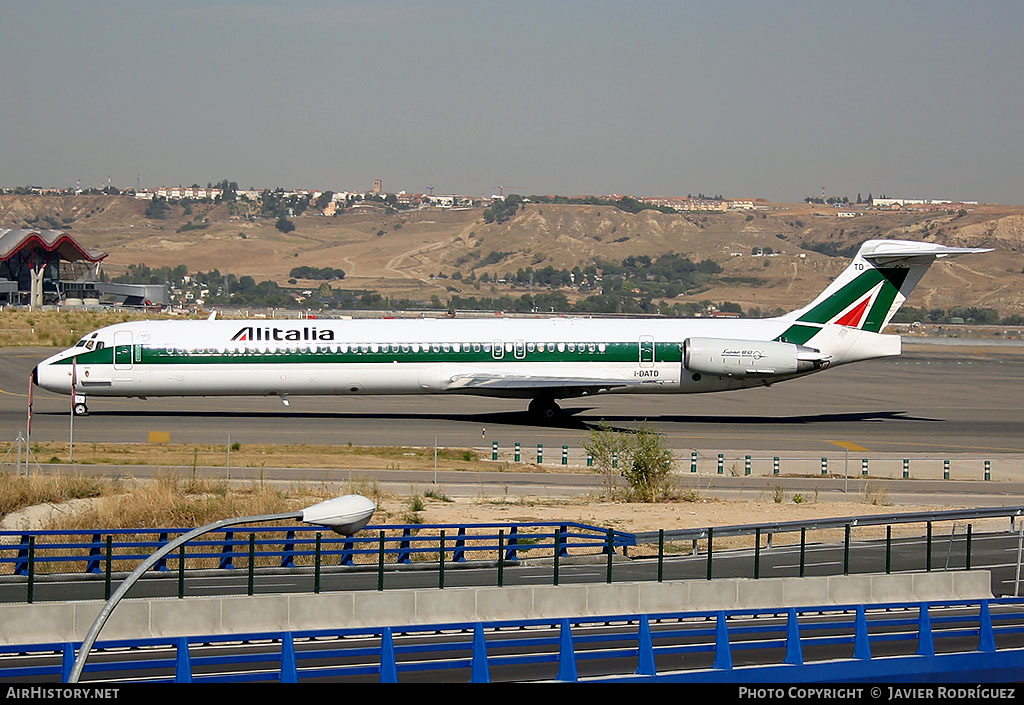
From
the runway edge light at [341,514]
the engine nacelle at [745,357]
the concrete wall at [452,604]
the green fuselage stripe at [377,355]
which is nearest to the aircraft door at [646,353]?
the green fuselage stripe at [377,355]

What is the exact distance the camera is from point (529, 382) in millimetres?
44844

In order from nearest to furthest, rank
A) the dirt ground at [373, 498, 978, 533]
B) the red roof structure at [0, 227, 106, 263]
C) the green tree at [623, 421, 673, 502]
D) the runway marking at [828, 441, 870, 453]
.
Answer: the dirt ground at [373, 498, 978, 533] → the green tree at [623, 421, 673, 502] → the runway marking at [828, 441, 870, 453] → the red roof structure at [0, 227, 106, 263]

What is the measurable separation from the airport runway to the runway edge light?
30.4 metres

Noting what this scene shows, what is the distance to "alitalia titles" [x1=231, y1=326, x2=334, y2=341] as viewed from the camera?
4384 centimetres

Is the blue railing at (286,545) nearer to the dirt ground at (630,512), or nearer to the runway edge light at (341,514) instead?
the dirt ground at (630,512)

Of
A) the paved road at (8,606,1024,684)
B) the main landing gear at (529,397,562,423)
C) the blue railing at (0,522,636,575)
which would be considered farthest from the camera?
the main landing gear at (529,397,562,423)

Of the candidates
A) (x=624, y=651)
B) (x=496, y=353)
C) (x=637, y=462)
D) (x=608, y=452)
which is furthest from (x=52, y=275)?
(x=624, y=651)

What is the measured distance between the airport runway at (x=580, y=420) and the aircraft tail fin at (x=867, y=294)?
12.4ft

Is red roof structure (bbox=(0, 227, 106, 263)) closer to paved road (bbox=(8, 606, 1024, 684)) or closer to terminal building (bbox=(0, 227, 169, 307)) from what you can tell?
terminal building (bbox=(0, 227, 169, 307))

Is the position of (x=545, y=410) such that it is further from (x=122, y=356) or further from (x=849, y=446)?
(x=122, y=356)

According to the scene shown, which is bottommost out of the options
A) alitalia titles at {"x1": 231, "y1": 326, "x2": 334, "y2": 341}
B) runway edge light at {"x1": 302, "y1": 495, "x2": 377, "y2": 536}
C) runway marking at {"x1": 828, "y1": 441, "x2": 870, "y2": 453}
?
runway marking at {"x1": 828, "y1": 441, "x2": 870, "y2": 453}

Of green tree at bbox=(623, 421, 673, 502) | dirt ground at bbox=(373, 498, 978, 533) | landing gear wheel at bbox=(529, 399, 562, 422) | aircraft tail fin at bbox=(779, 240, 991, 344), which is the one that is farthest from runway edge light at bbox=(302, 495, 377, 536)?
aircraft tail fin at bbox=(779, 240, 991, 344)

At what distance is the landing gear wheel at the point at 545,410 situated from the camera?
46.6 meters

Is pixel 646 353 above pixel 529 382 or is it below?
above
